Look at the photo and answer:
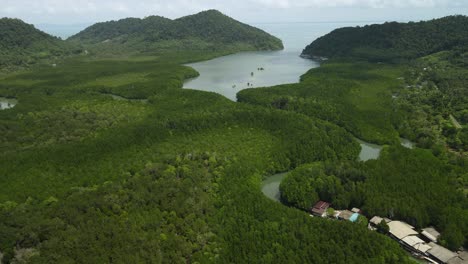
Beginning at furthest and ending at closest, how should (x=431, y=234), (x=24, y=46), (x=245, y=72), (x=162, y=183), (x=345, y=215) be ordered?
(x=24, y=46) < (x=245, y=72) < (x=162, y=183) < (x=345, y=215) < (x=431, y=234)

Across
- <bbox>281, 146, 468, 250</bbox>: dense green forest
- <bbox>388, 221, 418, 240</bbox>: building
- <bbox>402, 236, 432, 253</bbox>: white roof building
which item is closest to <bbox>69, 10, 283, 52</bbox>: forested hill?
<bbox>281, 146, 468, 250</bbox>: dense green forest

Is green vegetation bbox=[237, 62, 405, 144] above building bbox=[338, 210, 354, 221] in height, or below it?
above

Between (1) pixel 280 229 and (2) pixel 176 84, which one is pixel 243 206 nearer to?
(1) pixel 280 229

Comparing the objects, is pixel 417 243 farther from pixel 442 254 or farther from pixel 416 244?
pixel 442 254

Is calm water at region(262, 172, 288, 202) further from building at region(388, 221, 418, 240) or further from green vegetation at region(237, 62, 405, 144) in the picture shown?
green vegetation at region(237, 62, 405, 144)

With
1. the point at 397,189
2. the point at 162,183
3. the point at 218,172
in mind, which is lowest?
the point at 397,189

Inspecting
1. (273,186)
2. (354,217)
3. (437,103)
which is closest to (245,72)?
(437,103)

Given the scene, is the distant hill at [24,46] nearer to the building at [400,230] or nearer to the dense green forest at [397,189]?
the dense green forest at [397,189]
